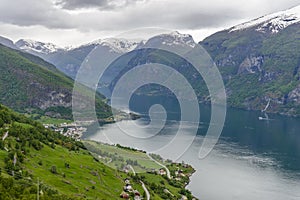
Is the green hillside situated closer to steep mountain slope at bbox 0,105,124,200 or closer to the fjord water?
steep mountain slope at bbox 0,105,124,200

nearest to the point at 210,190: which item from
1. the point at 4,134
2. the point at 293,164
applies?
the point at 293,164

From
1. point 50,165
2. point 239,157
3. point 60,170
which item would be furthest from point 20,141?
point 239,157

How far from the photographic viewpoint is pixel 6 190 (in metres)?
40.6

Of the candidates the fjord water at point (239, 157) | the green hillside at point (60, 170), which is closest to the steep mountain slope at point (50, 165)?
the green hillside at point (60, 170)

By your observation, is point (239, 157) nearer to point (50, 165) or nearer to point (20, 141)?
point (50, 165)

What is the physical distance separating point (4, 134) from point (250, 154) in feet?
267

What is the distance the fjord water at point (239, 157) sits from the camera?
92812 millimetres

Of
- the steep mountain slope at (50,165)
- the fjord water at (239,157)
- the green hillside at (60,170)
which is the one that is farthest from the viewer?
the fjord water at (239,157)

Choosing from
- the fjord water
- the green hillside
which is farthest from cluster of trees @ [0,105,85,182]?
the fjord water

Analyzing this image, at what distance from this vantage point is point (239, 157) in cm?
12488

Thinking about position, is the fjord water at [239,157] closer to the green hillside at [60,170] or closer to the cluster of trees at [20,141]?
the green hillside at [60,170]

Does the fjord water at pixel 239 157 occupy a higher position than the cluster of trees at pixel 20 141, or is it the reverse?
the cluster of trees at pixel 20 141

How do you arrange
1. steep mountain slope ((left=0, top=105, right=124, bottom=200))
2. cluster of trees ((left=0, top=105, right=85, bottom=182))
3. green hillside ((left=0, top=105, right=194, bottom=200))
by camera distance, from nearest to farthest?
steep mountain slope ((left=0, top=105, right=124, bottom=200))
cluster of trees ((left=0, top=105, right=85, bottom=182))
green hillside ((left=0, top=105, right=194, bottom=200))

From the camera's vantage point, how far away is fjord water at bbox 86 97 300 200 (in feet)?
305
